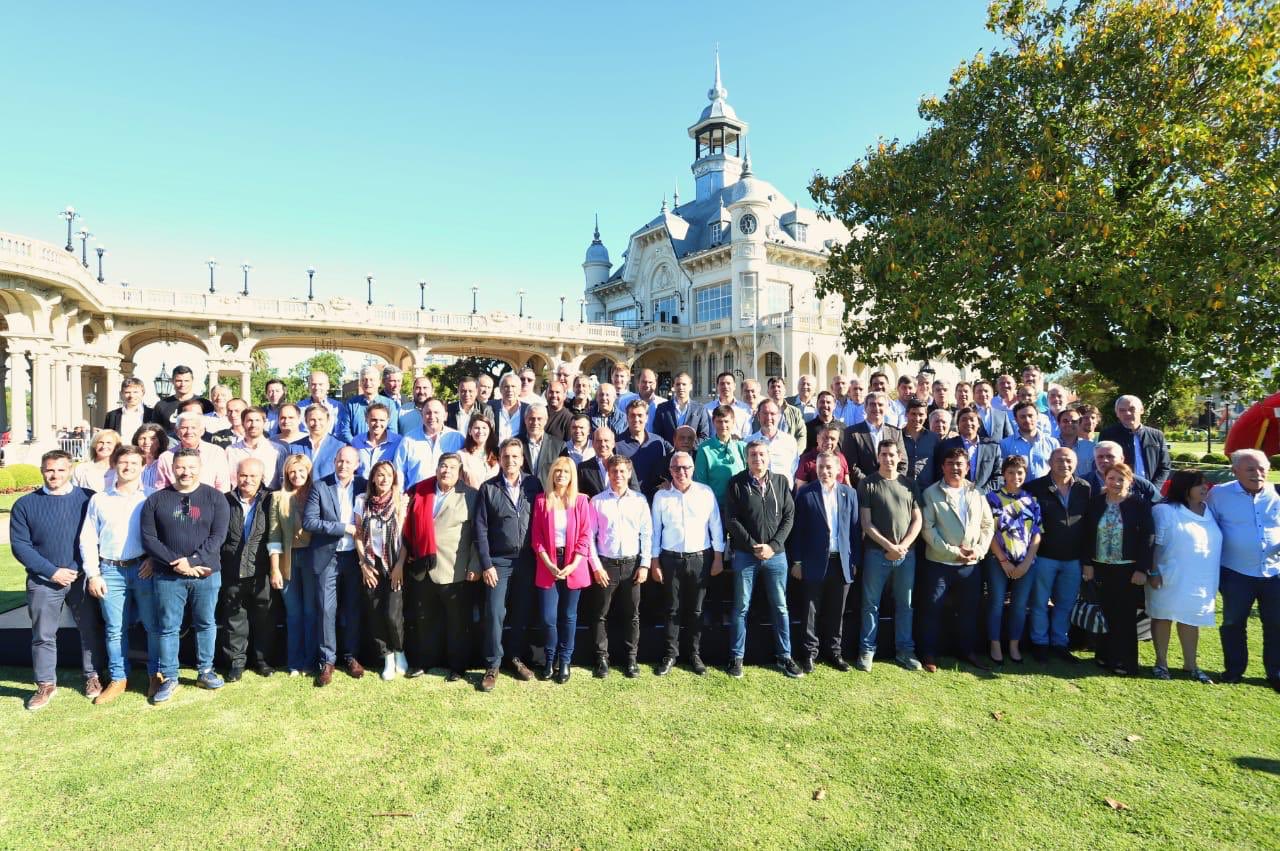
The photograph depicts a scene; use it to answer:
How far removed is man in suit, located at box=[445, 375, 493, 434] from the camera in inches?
268

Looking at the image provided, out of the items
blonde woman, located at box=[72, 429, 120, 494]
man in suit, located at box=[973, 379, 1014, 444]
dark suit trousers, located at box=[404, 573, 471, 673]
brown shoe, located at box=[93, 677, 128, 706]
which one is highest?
man in suit, located at box=[973, 379, 1014, 444]

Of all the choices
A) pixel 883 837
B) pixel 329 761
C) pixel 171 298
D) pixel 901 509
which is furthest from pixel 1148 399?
pixel 171 298

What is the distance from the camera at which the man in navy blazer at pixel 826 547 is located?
5.35 metres

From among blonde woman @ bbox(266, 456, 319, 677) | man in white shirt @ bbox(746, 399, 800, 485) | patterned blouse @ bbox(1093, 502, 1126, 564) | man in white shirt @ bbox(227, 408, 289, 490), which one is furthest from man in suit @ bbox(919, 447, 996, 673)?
man in white shirt @ bbox(227, 408, 289, 490)

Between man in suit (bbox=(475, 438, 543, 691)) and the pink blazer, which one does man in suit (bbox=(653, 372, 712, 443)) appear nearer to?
the pink blazer

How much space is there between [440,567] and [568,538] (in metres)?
1.08

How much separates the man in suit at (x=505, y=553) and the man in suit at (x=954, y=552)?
3.42 m

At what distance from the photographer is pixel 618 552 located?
5.25 m

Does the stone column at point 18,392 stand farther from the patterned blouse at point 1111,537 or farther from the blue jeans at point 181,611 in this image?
the patterned blouse at point 1111,537

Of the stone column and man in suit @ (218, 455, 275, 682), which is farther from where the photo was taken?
the stone column

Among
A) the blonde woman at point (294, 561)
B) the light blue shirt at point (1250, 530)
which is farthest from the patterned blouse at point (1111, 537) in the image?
the blonde woman at point (294, 561)

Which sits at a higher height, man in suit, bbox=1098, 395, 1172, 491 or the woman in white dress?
man in suit, bbox=1098, 395, 1172, 491

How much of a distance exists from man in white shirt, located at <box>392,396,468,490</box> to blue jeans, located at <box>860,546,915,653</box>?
12.8 feet

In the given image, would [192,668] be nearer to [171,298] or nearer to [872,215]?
[872,215]
